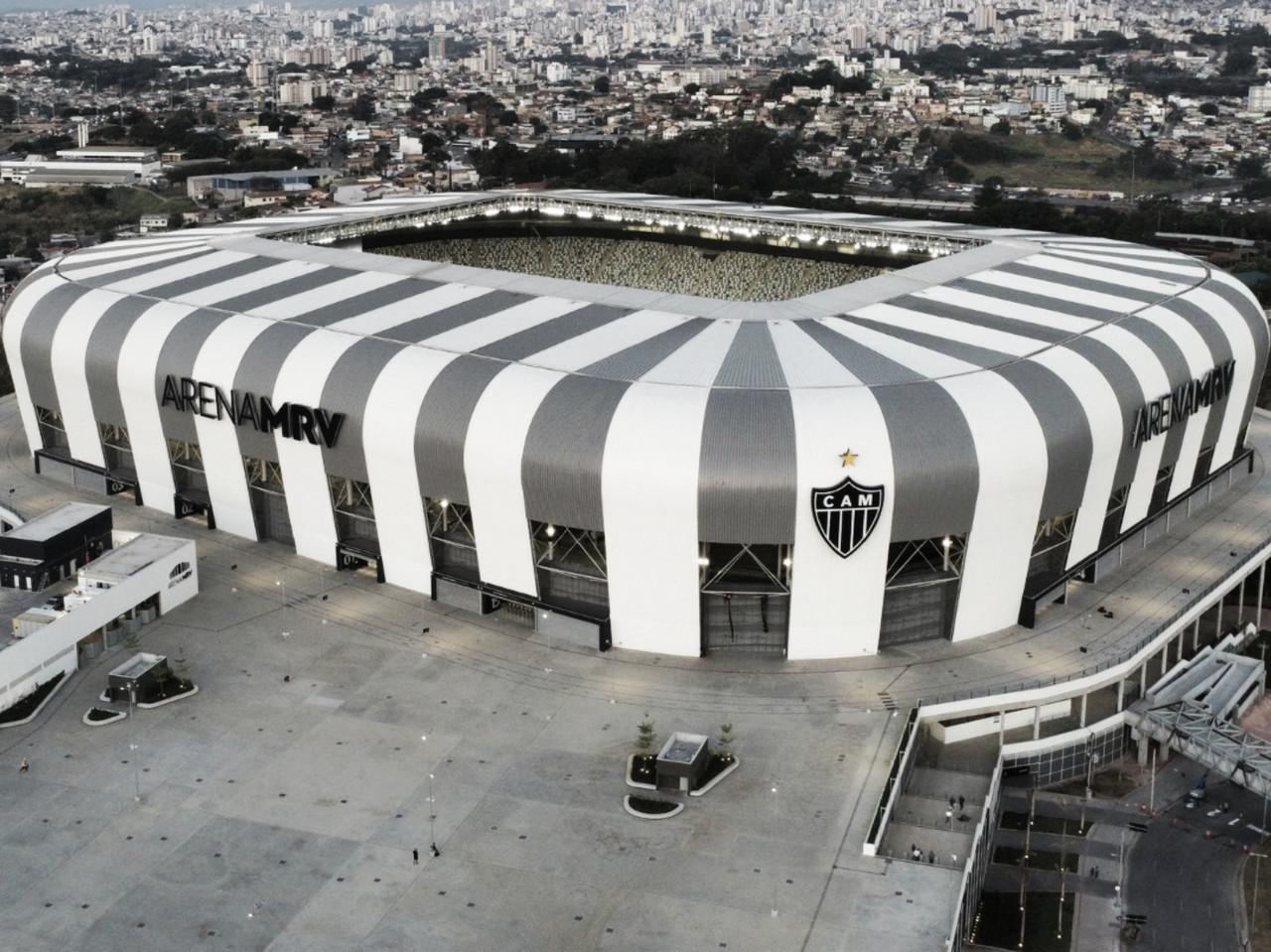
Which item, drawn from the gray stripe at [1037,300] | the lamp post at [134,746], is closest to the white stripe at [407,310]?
the lamp post at [134,746]

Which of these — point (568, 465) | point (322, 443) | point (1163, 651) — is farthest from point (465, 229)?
point (1163, 651)

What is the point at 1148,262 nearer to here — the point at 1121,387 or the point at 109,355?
the point at 1121,387

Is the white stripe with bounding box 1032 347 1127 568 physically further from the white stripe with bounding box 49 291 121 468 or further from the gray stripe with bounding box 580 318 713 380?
the white stripe with bounding box 49 291 121 468

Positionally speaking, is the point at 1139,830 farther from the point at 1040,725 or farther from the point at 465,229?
the point at 465,229

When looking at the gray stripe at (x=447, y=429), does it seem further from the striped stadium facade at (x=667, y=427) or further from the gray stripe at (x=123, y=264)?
the gray stripe at (x=123, y=264)

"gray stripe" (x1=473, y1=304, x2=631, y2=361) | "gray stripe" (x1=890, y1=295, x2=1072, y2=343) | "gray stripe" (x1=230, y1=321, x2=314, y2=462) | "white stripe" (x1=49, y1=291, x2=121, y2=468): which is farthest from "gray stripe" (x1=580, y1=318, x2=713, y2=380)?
"white stripe" (x1=49, y1=291, x2=121, y2=468)

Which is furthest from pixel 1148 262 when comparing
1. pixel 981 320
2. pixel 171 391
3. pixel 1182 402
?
pixel 171 391
